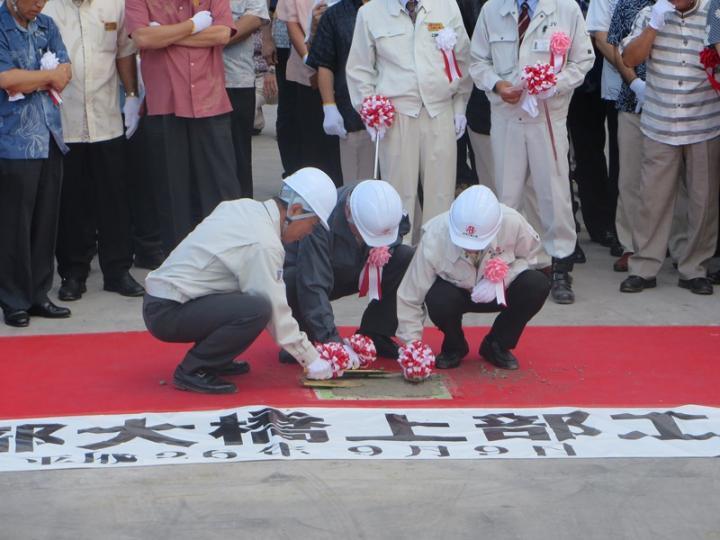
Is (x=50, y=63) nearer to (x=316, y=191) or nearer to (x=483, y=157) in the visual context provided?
(x=316, y=191)

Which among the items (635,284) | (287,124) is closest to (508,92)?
(635,284)

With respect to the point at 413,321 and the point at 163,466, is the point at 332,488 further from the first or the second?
the point at 413,321

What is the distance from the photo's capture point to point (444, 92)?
740 centimetres

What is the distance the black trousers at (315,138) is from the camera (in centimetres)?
878

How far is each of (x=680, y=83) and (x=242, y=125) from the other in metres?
2.79

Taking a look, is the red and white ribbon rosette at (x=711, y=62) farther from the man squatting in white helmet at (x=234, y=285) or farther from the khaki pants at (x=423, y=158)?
the man squatting in white helmet at (x=234, y=285)

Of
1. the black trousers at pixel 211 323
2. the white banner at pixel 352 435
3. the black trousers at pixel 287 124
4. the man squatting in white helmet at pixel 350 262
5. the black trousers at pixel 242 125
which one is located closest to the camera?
the white banner at pixel 352 435

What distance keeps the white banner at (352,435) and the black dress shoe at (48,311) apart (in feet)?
5.93

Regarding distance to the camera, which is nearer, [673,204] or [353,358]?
[353,358]

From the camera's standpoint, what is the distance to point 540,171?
7.29 metres

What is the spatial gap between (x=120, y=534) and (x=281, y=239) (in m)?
→ 1.68

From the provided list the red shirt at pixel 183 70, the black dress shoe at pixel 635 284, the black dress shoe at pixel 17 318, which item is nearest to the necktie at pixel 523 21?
the black dress shoe at pixel 635 284

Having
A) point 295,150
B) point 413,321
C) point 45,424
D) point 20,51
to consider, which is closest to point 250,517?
point 45,424

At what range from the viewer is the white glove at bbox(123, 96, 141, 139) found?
746cm
